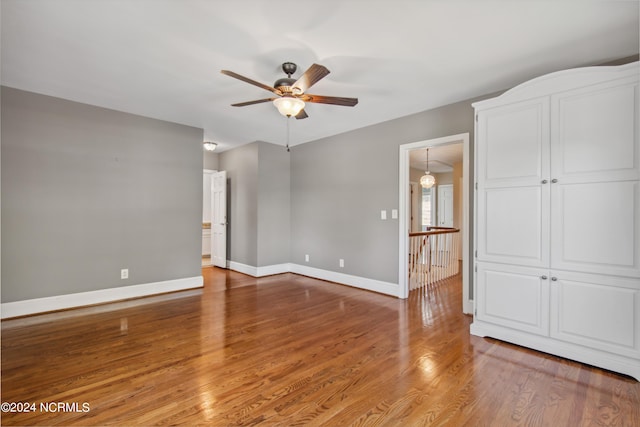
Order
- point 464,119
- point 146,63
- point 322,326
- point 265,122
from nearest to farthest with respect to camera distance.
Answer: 1. point 146,63
2. point 322,326
3. point 464,119
4. point 265,122

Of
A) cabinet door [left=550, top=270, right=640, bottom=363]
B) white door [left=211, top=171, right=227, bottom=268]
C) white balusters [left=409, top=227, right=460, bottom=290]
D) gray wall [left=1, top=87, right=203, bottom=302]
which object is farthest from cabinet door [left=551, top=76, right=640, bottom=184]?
white door [left=211, top=171, right=227, bottom=268]

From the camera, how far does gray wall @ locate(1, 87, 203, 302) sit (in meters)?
3.37

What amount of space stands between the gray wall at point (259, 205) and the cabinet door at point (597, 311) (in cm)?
436

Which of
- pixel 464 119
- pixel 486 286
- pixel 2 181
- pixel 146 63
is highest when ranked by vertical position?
pixel 146 63

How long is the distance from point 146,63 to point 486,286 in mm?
3908

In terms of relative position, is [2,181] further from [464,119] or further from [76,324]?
[464,119]

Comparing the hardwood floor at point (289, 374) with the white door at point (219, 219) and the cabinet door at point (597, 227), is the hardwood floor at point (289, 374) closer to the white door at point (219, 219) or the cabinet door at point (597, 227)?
the cabinet door at point (597, 227)

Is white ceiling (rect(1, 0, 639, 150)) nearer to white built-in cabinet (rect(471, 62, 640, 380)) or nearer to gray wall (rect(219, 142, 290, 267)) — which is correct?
white built-in cabinet (rect(471, 62, 640, 380))

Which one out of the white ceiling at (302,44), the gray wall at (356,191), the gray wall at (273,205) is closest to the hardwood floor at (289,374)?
the gray wall at (356,191)

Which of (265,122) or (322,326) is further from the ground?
(265,122)

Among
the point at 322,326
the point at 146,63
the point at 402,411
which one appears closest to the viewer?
the point at 402,411

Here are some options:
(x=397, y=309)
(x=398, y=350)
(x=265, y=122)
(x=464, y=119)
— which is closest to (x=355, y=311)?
(x=397, y=309)

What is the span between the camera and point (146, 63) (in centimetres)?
276

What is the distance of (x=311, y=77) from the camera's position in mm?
2369
